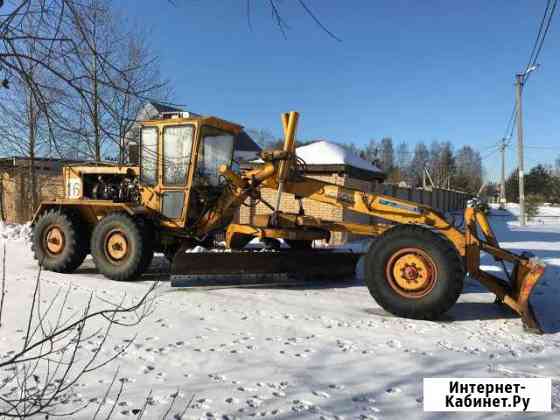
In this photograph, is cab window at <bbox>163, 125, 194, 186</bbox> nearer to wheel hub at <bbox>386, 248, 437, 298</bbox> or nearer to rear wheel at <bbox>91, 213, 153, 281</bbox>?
rear wheel at <bbox>91, 213, 153, 281</bbox>

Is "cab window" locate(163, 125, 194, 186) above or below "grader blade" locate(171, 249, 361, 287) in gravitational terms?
above

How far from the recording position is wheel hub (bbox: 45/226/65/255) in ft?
26.5

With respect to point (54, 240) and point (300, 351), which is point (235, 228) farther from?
point (300, 351)

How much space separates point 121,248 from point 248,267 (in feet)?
6.69

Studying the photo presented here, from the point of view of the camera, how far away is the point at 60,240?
809 cm

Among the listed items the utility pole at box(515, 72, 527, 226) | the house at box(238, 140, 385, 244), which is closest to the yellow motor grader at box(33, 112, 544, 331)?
the house at box(238, 140, 385, 244)

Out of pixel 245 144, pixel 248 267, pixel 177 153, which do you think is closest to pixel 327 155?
pixel 177 153

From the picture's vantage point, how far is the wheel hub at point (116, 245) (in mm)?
7348

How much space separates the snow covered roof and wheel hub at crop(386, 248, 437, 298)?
409 inches

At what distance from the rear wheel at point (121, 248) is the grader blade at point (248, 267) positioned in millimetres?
704

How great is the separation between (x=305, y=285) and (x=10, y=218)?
682 inches

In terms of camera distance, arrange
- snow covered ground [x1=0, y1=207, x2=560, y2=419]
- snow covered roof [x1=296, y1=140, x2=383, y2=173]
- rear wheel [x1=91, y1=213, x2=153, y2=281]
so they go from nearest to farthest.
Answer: snow covered ground [x1=0, y1=207, x2=560, y2=419] < rear wheel [x1=91, y1=213, x2=153, y2=281] < snow covered roof [x1=296, y1=140, x2=383, y2=173]

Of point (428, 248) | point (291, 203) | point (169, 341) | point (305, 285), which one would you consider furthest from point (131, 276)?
point (291, 203)

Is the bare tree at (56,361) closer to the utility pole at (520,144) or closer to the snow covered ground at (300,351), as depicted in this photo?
the snow covered ground at (300,351)
